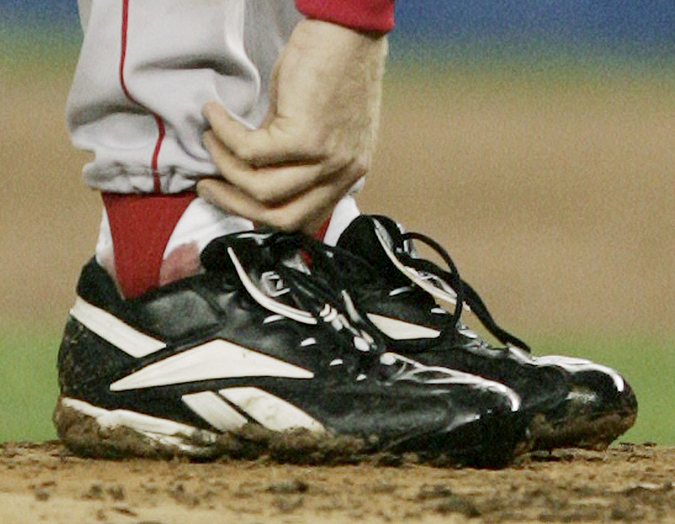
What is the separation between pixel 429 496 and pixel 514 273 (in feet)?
13.4

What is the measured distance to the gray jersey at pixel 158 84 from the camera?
163 centimetres

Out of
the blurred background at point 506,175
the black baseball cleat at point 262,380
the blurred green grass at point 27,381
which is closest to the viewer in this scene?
the black baseball cleat at point 262,380

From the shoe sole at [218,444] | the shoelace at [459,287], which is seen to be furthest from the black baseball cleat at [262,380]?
the shoelace at [459,287]

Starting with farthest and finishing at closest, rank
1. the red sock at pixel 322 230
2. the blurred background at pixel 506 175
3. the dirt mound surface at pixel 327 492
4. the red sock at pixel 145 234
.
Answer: the blurred background at pixel 506 175
the red sock at pixel 322 230
the red sock at pixel 145 234
the dirt mound surface at pixel 327 492

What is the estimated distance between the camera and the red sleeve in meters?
1.56

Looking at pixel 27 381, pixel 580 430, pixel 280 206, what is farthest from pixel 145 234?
pixel 27 381

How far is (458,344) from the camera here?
164 centimetres

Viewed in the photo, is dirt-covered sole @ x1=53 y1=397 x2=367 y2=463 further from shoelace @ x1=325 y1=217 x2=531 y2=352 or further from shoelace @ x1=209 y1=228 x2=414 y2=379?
shoelace @ x1=325 y1=217 x2=531 y2=352

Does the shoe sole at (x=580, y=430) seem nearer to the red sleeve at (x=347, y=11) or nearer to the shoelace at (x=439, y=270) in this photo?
the shoelace at (x=439, y=270)

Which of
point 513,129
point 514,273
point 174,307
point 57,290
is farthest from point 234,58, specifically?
point 513,129

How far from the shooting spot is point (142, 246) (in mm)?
1664

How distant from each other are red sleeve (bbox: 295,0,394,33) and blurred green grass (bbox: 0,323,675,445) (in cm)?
120

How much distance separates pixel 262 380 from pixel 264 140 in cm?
21

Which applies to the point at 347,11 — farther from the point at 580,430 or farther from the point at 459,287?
the point at 580,430
